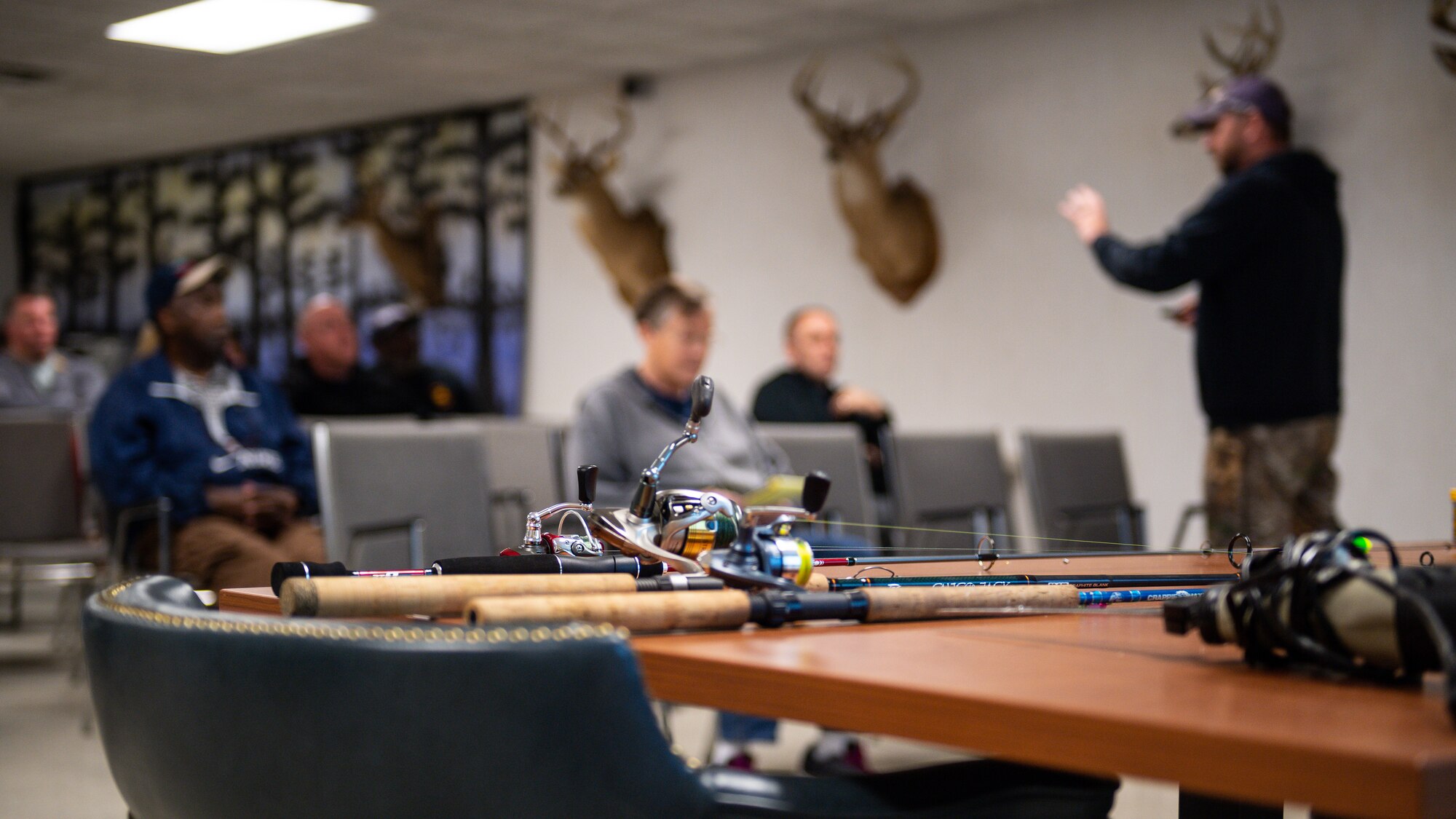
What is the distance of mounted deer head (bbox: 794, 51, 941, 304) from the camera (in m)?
6.65

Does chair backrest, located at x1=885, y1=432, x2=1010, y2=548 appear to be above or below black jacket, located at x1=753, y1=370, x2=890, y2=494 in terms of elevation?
below

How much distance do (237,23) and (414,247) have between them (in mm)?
2582

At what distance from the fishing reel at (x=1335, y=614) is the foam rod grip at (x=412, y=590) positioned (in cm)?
45

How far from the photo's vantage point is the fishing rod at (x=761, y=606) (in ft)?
3.00

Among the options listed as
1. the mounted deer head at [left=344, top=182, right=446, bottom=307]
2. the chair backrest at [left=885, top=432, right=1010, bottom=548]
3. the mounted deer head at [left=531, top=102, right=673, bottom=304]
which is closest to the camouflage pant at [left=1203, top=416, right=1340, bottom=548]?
the chair backrest at [left=885, top=432, right=1010, bottom=548]

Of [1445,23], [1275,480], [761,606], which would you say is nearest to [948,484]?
[1275,480]

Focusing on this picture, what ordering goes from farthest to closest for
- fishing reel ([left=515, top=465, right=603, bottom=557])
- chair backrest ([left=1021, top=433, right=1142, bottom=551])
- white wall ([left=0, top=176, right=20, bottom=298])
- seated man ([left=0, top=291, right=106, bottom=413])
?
white wall ([left=0, top=176, right=20, bottom=298]), seated man ([left=0, top=291, right=106, bottom=413]), chair backrest ([left=1021, top=433, right=1142, bottom=551]), fishing reel ([left=515, top=465, right=603, bottom=557])

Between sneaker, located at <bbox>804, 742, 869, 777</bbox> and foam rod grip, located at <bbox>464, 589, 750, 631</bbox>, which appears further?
sneaker, located at <bbox>804, 742, 869, 777</bbox>

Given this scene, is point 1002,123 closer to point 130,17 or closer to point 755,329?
point 755,329

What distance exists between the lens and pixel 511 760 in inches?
30.1

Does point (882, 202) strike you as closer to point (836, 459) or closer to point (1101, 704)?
point (836, 459)

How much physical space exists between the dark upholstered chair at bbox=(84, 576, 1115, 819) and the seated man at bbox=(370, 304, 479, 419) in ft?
18.2

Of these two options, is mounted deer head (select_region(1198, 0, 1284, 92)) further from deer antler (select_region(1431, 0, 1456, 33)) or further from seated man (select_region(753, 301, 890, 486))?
seated man (select_region(753, 301, 890, 486))

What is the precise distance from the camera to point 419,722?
0.76 m
